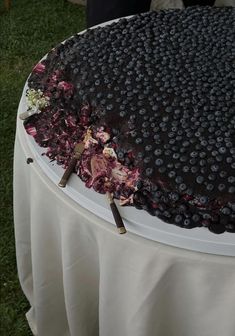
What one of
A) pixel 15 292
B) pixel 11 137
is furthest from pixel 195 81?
pixel 11 137

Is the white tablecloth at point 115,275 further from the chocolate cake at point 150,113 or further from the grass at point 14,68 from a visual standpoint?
the grass at point 14,68

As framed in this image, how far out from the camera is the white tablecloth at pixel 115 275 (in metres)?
0.91

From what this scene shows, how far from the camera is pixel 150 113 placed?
0.99 metres

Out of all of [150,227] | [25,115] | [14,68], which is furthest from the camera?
[14,68]

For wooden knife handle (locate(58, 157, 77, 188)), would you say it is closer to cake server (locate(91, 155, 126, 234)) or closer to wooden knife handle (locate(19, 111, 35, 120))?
cake server (locate(91, 155, 126, 234))

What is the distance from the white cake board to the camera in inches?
34.4

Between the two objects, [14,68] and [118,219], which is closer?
[118,219]

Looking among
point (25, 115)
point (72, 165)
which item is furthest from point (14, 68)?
point (72, 165)

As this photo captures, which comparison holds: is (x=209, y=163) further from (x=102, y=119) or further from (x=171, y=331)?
(x=171, y=331)

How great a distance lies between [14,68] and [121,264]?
1651 mm

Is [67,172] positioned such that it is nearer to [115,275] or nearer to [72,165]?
[72,165]

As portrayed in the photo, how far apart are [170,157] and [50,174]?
0.22 meters

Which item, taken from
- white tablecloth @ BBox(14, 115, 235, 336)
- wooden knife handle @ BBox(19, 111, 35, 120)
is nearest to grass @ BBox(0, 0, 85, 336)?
white tablecloth @ BBox(14, 115, 235, 336)

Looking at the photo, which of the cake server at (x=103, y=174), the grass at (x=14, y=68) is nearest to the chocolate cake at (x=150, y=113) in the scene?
the cake server at (x=103, y=174)
